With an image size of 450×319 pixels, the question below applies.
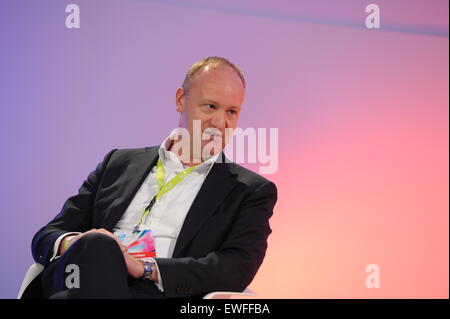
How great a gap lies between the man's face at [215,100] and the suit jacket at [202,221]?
0.18 m

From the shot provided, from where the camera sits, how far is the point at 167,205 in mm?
2641

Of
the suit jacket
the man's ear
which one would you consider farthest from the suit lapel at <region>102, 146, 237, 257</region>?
the man's ear

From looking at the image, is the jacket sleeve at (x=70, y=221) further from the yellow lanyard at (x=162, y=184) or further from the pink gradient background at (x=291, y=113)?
the pink gradient background at (x=291, y=113)

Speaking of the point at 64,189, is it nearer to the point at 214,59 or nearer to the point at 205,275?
the point at 214,59

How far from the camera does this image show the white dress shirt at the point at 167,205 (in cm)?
256

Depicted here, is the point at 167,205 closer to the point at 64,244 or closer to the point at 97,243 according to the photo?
the point at 64,244

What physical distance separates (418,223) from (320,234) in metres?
0.70

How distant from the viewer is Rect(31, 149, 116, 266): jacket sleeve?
8.27ft

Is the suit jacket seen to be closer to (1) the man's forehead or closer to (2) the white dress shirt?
(2) the white dress shirt

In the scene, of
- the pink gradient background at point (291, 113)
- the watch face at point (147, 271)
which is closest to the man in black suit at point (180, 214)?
the watch face at point (147, 271)
